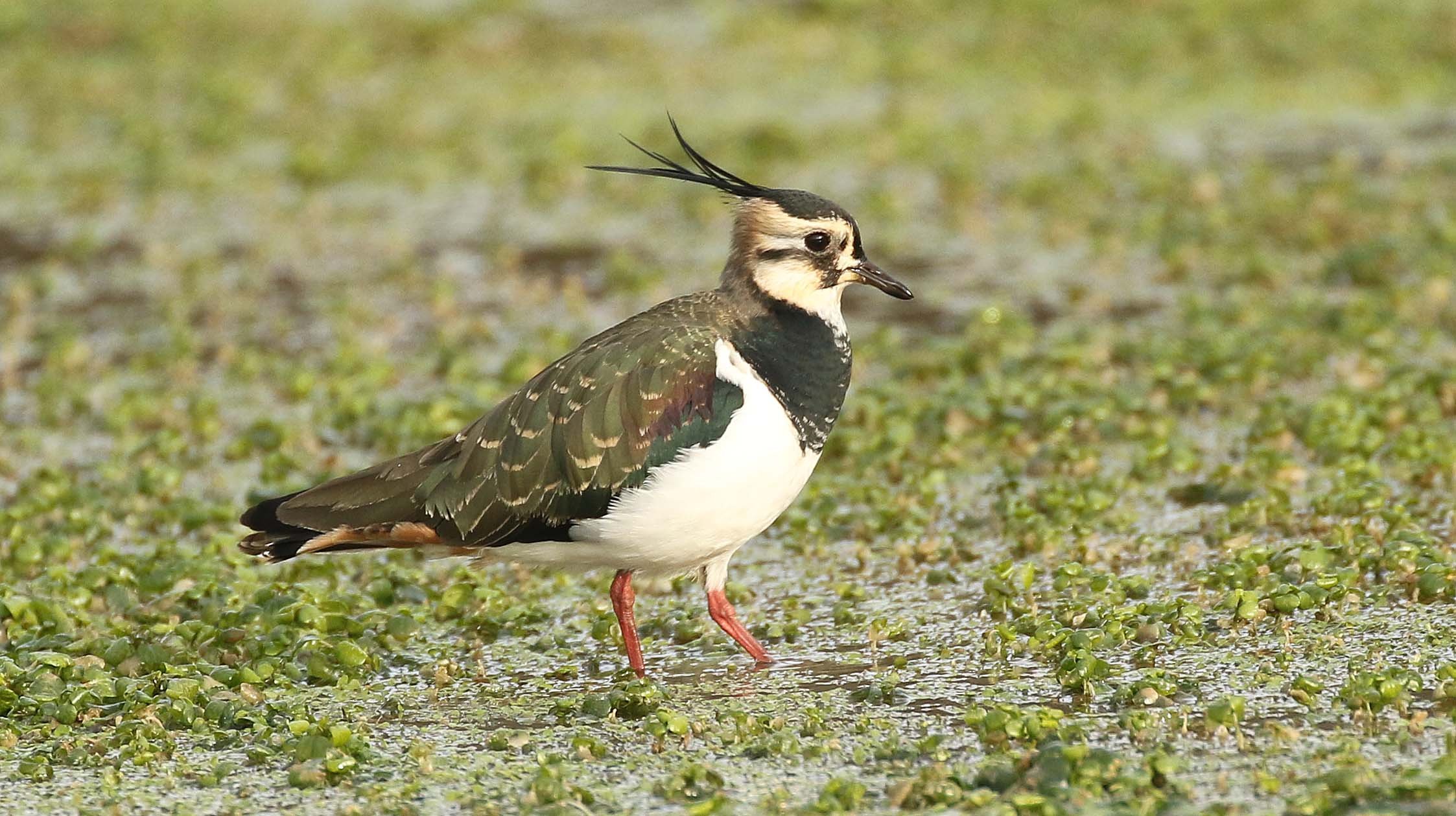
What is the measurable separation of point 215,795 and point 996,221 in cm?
864

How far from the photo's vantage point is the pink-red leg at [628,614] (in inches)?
267

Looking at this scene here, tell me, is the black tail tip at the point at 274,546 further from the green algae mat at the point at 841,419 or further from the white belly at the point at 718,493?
the white belly at the point at 718,493

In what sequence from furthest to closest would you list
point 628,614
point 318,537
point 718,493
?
point 318,537
point 628,614
point 718,493

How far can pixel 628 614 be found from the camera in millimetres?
6875

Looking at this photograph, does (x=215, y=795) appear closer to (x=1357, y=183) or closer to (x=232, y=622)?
(x=232, y=622)

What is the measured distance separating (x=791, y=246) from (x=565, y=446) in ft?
3.65

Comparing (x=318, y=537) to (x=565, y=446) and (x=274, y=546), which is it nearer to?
(x=274, y=546)

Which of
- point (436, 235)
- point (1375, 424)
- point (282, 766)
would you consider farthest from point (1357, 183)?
point (282, 766)

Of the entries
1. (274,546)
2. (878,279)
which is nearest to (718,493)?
(878,279)

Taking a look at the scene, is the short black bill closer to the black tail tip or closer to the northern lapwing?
the northern lapwing

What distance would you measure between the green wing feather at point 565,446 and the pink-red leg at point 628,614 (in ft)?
1.03

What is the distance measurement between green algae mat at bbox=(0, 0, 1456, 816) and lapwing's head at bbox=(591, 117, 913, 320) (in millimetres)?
1280

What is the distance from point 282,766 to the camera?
5.96 m

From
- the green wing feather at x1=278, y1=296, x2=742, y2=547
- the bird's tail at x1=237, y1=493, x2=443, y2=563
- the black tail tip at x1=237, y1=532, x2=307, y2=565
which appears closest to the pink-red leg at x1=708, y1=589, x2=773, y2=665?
the green wing feather at x1=278, y1=296, x2=742, y2=547
